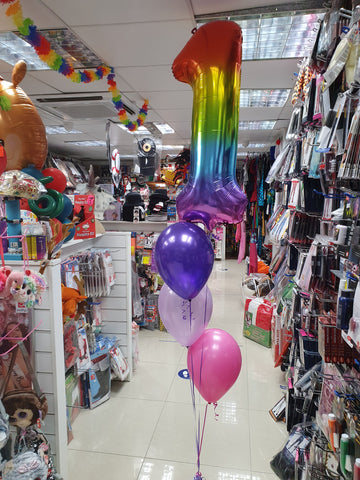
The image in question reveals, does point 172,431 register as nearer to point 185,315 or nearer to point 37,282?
point 185,315

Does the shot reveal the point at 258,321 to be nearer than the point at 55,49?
No

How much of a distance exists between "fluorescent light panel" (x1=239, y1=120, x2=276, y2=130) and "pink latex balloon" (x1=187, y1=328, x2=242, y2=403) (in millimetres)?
4356

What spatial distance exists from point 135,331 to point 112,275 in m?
0.77

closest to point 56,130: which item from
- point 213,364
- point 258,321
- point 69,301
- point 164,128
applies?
point 164,128

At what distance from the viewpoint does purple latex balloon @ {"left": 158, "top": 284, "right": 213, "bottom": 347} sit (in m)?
1.67

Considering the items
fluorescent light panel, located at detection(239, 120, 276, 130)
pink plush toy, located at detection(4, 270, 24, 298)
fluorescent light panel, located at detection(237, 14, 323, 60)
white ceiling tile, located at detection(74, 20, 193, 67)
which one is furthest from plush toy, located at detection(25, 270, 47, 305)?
fluorescent light panel, located at detection(239, 120, 276, 130)

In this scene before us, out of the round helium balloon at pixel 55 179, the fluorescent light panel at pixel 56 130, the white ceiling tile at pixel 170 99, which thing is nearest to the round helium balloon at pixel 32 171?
the round helium balloon at pixel 55 179

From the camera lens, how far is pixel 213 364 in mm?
1627

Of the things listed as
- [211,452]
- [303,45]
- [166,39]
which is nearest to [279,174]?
[303,45]

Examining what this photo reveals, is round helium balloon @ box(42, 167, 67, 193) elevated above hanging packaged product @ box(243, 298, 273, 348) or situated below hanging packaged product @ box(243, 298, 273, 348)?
above

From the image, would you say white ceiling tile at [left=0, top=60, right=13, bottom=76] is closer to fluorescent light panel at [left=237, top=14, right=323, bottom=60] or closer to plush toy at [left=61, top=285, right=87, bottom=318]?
fluorescent light panel at [left=237, top=14, right=323, bottom=60]

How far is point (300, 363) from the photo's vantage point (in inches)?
91.8

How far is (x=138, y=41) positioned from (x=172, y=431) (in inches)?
120

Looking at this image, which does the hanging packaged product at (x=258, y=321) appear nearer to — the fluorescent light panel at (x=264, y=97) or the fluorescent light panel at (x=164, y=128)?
the fluorescent light panel at (x=264, y=97)
